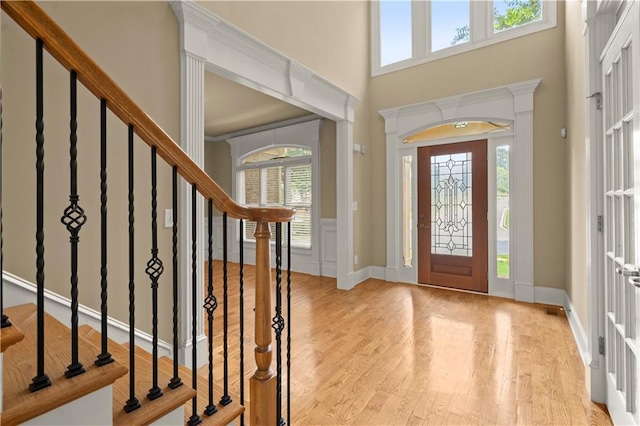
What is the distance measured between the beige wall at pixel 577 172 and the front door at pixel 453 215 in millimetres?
937

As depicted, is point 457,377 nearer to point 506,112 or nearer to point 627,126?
point 627,126

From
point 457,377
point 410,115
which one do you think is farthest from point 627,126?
point 410,115

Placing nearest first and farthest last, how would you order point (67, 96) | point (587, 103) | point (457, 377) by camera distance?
point (67, 96) < point (587, 103) < point (457, 377)

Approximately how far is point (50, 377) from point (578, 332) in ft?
11.6

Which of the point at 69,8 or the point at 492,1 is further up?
the point at 492,1

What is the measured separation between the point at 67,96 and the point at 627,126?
9.58ft

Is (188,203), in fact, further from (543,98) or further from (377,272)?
(543,98)

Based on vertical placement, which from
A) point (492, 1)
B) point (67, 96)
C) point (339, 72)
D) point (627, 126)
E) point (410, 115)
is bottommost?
point (627, 126)

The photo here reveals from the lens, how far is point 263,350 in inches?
59.0

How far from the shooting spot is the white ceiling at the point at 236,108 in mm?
4008

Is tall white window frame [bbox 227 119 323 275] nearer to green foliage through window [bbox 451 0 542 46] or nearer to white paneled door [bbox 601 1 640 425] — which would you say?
green foliage through window [bbox 451 0 542 46]

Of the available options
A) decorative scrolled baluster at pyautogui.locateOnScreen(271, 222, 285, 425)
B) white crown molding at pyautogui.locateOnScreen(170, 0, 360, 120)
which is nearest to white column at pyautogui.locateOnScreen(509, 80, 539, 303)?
white crown molding at pyautogui.locateOnScreen(170, 0, 360, 120)

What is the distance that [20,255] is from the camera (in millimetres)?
1609

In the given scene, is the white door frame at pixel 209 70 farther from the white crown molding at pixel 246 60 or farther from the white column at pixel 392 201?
the white column at pixel 392 201
